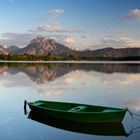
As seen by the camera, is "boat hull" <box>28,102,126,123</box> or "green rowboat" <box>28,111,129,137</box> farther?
"boat hull" <box>28,102,126,123</box>

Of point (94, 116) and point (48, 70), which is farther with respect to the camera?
point (48, 70)

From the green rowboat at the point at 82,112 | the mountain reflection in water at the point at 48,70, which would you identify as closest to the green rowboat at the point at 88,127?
the green rowboat at the point at 82,112

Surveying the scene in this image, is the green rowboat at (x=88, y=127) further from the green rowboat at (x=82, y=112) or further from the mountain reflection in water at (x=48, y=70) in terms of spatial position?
the mountain reflection in water at (x=48, y=70)

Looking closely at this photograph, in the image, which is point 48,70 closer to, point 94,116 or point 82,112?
point 82,112

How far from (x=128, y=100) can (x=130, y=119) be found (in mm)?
8026

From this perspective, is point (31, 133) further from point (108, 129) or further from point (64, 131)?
point (108, 129)

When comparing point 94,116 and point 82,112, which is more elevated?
point 82,112

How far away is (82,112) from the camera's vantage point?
59.7 ft

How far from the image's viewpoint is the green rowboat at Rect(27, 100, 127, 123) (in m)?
17.7

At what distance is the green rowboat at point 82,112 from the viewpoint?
17734 mm

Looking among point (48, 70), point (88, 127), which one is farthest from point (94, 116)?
point (48, 70)

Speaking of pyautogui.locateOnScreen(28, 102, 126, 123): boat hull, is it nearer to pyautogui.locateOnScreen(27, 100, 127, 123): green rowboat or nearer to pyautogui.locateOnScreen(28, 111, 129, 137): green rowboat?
pyautogui.locateOnScreen(27, 100, 127, 123): green rowboat

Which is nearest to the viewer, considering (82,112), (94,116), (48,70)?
(94,116)

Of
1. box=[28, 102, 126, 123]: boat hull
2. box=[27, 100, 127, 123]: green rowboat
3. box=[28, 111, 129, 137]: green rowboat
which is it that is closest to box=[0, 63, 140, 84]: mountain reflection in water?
box=[27, 100, 127, 123]: green rowboat
